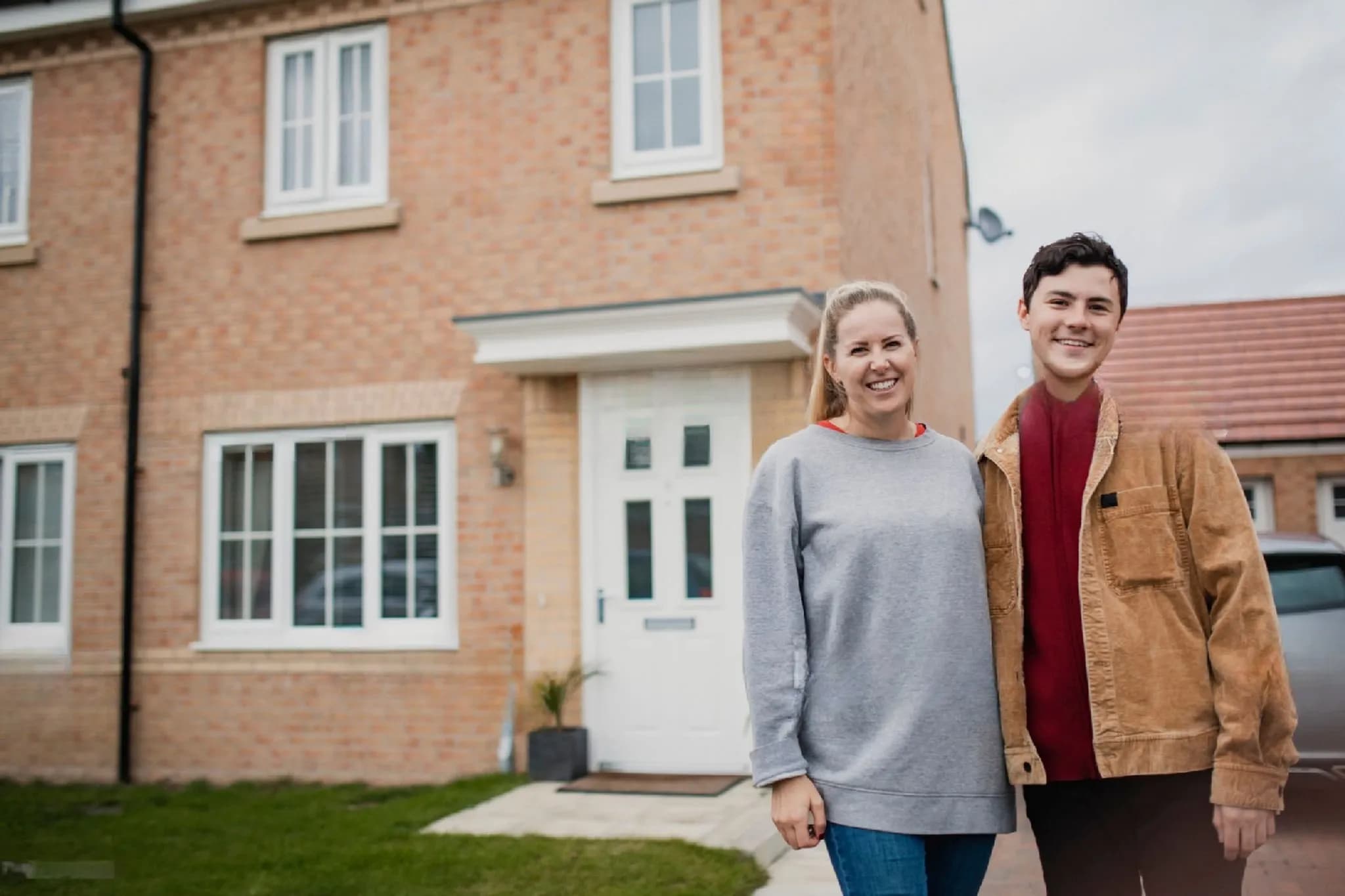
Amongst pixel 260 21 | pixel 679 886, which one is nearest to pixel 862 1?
pixel 260 21

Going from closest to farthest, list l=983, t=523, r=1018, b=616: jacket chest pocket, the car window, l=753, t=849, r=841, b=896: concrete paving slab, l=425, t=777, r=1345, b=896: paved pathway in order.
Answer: l=983, t=523, r=1018, b=616: jacket chest pocket < l=753, t=849, r=841, b=896: concrete paving slab < l=425, t=777, r=1345, b=896: paved pathway < the car window

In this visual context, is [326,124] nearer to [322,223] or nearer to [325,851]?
[322,223]

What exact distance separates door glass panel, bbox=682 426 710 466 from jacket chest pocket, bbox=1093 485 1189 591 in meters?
5.81

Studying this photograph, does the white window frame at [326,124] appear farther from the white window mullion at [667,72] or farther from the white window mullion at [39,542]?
the white window mullion at [39,542]

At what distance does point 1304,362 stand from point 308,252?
33.3 ft

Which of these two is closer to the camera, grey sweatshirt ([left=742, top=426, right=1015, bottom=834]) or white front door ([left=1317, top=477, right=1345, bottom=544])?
grey sweatshirt ([left=742, top=426, right=1015, bottom=834])

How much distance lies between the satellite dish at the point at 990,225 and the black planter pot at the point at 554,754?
8.95m

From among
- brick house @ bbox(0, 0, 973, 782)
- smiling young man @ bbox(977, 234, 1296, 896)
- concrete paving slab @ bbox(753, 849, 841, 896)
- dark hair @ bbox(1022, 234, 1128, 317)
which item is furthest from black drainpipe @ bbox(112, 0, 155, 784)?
dark hair @ bbox(1022, 234, 1128, 317)

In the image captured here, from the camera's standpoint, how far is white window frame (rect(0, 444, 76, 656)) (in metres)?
9.54

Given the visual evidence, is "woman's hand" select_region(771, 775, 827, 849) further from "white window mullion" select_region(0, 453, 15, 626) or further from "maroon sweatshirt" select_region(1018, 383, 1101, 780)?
"white window mullion" select_region(0, 453, 15, 626)

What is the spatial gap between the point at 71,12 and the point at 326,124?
233cm

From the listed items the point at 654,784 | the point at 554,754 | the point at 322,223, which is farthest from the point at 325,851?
the point at 322,223

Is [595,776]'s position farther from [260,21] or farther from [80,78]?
[80,78]

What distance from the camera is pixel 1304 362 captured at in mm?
13102
